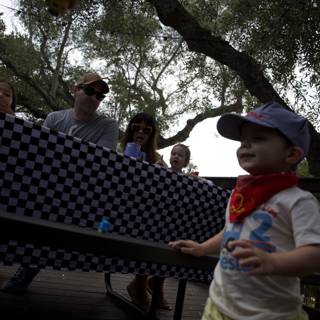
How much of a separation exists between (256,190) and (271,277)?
0.82 feet

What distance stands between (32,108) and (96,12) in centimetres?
569

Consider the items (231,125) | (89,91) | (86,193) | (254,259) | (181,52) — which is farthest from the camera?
(181,52)

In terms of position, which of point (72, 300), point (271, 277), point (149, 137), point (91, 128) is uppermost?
point (149, 137)

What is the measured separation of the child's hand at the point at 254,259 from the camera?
924 millimetres

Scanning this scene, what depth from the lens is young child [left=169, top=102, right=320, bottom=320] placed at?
1074 mm

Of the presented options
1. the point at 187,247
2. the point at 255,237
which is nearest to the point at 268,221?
the point at 255,237

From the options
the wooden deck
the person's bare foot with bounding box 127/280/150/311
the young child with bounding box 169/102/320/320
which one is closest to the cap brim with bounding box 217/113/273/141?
the young child with bounding box 169/102/320/320

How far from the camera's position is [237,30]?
22.6ft

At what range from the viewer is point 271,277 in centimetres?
113

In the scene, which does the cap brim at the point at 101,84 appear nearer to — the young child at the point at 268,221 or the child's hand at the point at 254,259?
the young child at the point at 268,221

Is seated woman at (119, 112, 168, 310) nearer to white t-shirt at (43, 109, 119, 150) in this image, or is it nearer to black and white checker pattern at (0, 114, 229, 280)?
white t-shirt at (43, 109, 119, 150)

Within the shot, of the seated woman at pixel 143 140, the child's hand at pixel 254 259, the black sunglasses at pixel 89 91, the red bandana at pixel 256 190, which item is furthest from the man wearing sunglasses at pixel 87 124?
the child's hand at pixel 254 259

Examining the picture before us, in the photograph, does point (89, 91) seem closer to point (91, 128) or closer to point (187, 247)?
point (91, 128)

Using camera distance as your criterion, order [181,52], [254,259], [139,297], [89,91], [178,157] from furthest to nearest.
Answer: [181,52] → [178,157] → [139,297] → [89,91] → [254,259]
